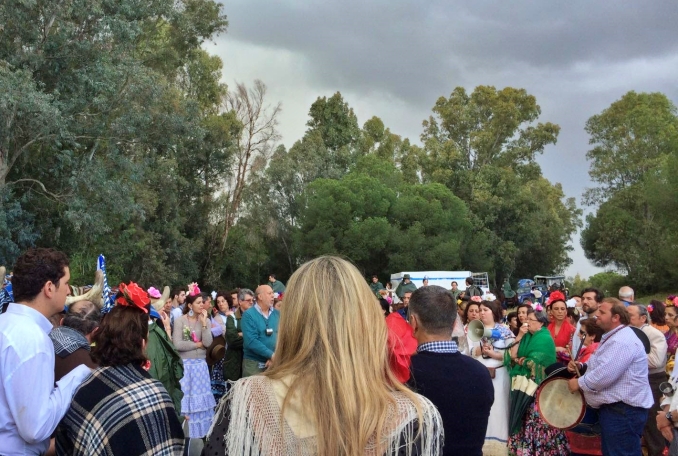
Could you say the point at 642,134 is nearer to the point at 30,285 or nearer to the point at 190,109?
the point at 190,109

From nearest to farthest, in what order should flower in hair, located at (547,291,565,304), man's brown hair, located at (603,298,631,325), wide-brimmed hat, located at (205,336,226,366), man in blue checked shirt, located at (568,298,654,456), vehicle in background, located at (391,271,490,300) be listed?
man in blue checked shirt, located at (568,298,654,456)
man's brown hair, located at (603,298,631,325)
flower in hair, located at (547,291,565,304)
wide-brimmed hat, located at (205,336,226,366)
vehicle in background, located at (391,271,490,300)

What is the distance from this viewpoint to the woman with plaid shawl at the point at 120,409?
9.95 feet

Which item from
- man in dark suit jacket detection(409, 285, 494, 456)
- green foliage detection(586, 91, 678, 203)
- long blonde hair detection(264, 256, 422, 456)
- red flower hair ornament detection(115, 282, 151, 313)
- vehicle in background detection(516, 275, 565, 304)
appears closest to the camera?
long blonde hair detection(264, 256, 422, 456)

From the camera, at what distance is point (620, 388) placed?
18.9 feet

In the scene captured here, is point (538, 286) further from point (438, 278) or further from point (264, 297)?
point (264, 297)

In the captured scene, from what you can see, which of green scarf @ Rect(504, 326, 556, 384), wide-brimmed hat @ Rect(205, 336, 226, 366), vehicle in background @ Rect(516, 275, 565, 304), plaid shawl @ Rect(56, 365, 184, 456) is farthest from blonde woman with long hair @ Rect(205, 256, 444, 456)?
vehicle in background @ Rect(516, 275, 565, 304)

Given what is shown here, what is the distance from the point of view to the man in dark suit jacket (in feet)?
12.3

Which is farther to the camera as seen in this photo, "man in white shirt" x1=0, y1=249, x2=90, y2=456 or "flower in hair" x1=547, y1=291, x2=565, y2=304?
"flower in hair" x1=547, y1=291, x2=565, y2=304

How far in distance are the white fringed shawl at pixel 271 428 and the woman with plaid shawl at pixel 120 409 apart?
1.08m

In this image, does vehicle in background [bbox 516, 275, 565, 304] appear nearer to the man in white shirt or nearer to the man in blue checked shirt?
the man in blue checked shirt

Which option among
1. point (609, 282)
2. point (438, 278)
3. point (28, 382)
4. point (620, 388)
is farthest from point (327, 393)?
point (609, 282)

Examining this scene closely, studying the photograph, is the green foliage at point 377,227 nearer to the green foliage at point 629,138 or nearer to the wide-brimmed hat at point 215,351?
the green foliage at point 629,138

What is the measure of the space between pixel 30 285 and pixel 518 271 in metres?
56.6

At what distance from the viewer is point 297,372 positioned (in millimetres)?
2107
